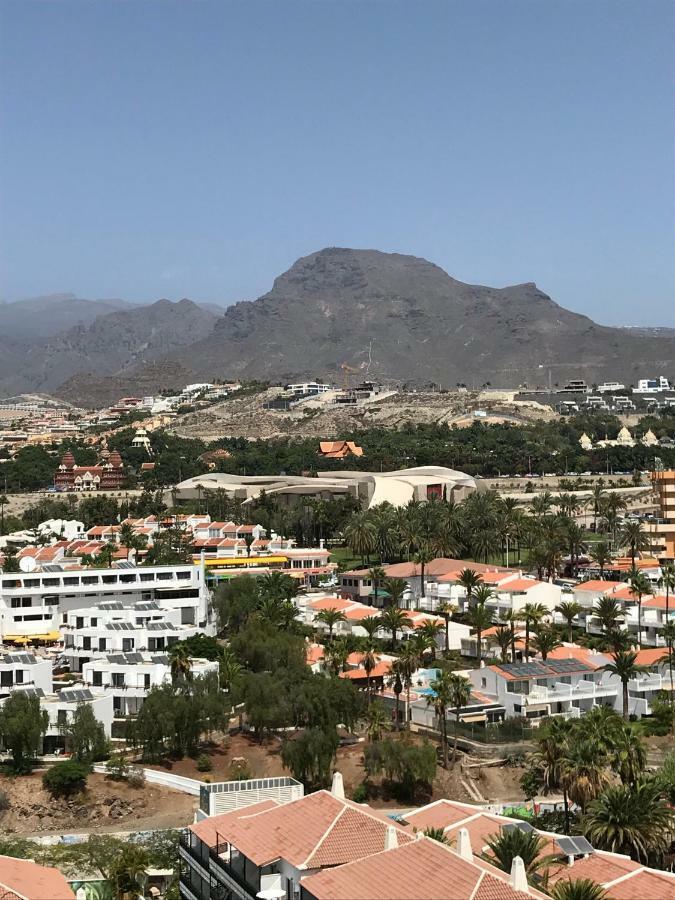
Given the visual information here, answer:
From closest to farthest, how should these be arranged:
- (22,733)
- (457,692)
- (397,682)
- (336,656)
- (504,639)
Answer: (22,733) → (457,692) → (397,682) → (336,656) → (504,639)

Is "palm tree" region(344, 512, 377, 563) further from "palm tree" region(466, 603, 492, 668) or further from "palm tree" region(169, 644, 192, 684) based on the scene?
"palm tree" region(169, 644, 192, 684)

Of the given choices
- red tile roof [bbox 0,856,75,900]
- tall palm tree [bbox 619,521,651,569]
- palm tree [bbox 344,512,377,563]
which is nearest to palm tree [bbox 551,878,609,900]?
red tile roof [bbox 0,856,75,900]

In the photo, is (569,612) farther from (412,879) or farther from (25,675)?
(412,879)

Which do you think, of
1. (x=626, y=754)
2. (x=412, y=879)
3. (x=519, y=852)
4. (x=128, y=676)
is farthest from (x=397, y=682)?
(x=412, y=879)

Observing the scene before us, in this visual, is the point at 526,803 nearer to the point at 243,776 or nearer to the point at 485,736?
the point at 485,736

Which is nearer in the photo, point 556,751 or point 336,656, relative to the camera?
point 556,751

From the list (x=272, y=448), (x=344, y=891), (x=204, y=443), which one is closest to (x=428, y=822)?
(x=344, y=891)

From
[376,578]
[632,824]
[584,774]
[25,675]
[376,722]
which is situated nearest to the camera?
[632,824]

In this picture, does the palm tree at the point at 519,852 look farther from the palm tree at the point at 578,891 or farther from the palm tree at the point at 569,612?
the palm tree at the point at 569,612
